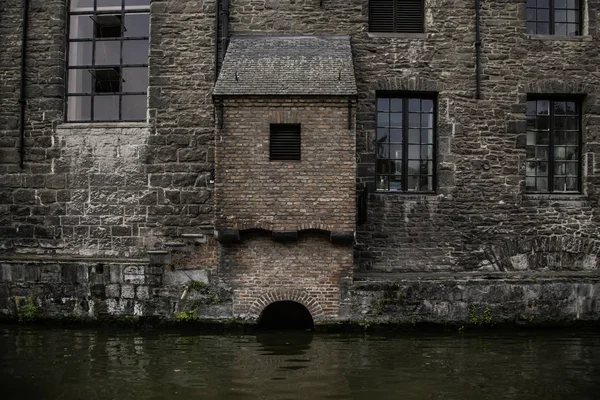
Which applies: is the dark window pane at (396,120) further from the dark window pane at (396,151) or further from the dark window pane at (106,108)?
the dark window pane at (106,108)

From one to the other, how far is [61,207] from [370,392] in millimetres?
8075

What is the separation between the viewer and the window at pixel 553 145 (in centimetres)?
1148

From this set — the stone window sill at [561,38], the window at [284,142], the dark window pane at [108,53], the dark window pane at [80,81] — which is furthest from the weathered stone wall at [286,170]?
the stone window sill at [561,38]

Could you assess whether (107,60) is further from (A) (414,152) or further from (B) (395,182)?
(A) (414,152)

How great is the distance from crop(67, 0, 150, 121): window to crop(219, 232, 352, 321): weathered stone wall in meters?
4.09

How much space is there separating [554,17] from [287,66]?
5.98m

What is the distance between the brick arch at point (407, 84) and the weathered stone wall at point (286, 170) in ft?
6.45

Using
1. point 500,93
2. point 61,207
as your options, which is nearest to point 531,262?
point 500,93

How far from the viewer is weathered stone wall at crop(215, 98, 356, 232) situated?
936 cm

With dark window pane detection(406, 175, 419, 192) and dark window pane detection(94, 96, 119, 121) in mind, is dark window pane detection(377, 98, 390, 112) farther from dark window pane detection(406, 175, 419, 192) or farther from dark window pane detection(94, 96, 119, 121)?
dark window pane detection(94, 96, 119, 121)

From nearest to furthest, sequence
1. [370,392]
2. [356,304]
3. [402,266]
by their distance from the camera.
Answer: [370,392]
[356,304]
[402,266]

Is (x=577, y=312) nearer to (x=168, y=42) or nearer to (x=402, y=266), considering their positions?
(x=402, y=266)

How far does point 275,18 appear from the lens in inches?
444

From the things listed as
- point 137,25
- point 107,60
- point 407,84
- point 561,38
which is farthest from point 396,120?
point 107,60
